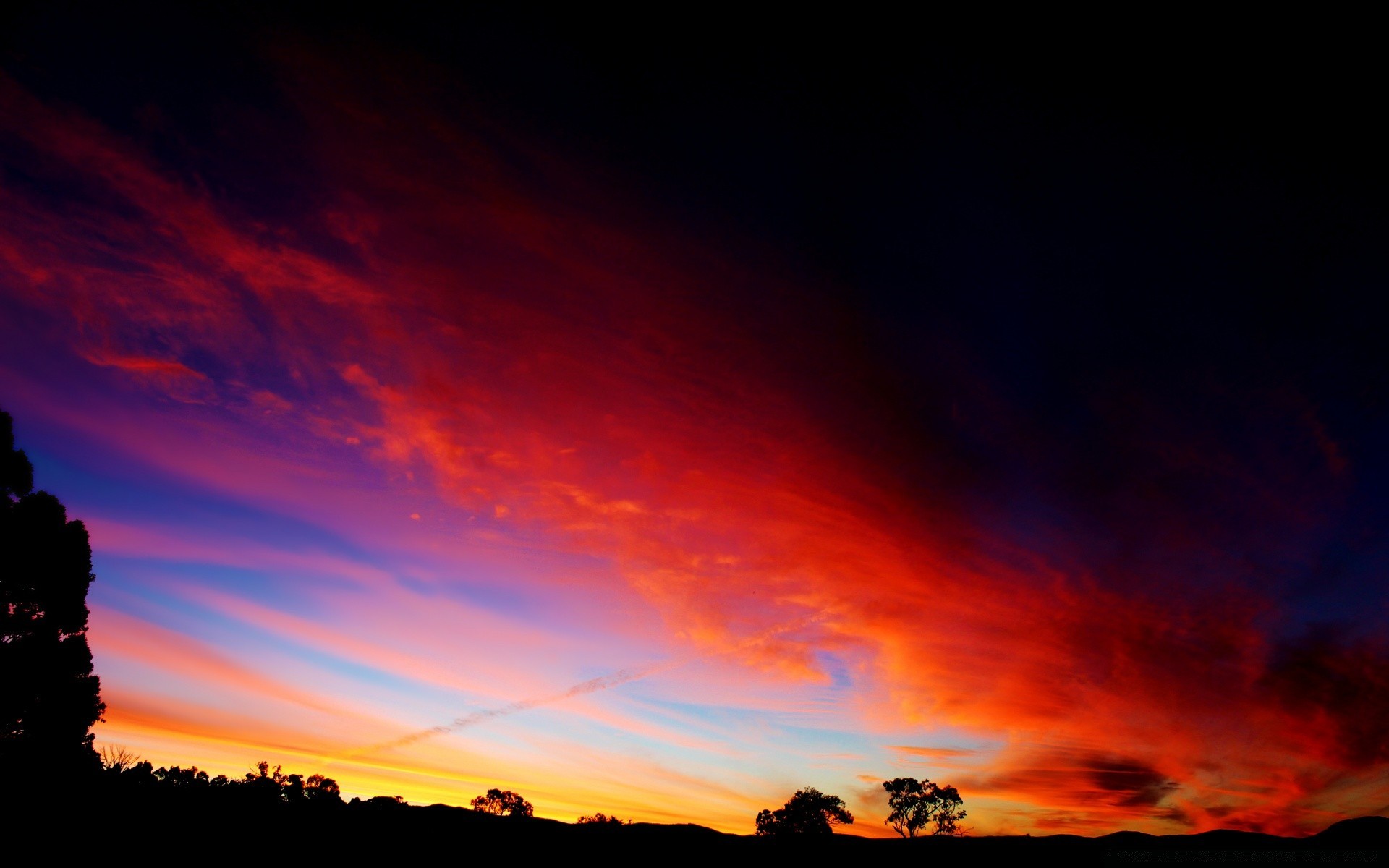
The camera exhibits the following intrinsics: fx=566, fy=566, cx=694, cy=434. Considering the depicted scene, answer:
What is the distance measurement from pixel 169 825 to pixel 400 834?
5.62 metres

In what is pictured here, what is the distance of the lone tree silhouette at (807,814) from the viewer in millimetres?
59281

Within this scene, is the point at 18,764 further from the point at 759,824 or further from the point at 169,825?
the point at 759,824

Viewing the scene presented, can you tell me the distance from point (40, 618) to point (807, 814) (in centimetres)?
6255

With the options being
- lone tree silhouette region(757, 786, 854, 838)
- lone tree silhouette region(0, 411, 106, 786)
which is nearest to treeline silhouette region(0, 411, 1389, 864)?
lone tree silhouette region(0, 411, 106, 786)

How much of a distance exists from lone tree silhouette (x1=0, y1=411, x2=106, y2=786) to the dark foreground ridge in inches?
518

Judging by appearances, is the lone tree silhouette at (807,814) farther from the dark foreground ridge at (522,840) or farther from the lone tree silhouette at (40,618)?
the lone tree silhouette at (40,618)

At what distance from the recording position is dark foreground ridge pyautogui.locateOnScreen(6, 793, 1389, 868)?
13.0 metres

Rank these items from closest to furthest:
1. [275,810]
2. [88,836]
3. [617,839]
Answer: [88,836]
[275,810]
[617,839]

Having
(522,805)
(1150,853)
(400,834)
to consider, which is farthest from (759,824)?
(400,834)

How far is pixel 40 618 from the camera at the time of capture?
75.0 feet

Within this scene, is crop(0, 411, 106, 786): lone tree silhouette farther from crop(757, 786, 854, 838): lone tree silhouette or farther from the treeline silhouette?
crop(757, 786, 854, 838): lone tree silhouette

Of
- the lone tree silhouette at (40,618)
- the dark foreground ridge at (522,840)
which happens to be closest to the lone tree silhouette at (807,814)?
the dark foreground ridge at (522,840)

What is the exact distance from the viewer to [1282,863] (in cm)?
2256

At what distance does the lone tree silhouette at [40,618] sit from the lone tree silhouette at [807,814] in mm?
57303
